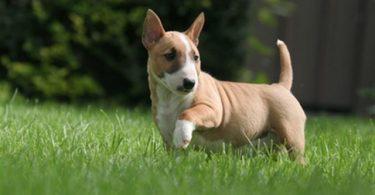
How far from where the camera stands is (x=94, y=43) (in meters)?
9.31

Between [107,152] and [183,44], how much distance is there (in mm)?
667

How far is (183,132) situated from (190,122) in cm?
7

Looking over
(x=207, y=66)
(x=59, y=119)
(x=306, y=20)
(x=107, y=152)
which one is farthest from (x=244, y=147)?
(x=306, y=20)

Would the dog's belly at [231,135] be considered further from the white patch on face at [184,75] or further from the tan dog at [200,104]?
the white patch on face at [184,75]

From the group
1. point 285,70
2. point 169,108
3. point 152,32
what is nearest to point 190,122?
point 169,108

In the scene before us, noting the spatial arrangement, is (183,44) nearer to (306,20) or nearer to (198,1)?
(198,1)

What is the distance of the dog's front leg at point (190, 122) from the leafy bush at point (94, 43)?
16.0ft

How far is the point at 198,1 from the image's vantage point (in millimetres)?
9133

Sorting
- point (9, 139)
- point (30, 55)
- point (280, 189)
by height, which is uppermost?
point (280, 189)

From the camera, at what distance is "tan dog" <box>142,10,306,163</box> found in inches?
165

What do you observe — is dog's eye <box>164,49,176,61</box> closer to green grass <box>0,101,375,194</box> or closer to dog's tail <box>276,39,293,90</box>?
green grass <box>0,101,375,194</box>

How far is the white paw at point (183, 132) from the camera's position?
4.04m

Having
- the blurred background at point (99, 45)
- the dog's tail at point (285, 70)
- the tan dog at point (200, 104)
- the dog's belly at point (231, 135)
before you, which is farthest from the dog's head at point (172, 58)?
the blurred background at point (99, 45)

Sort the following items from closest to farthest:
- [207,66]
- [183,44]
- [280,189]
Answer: [280,189] < [183,44] < [207,66]
